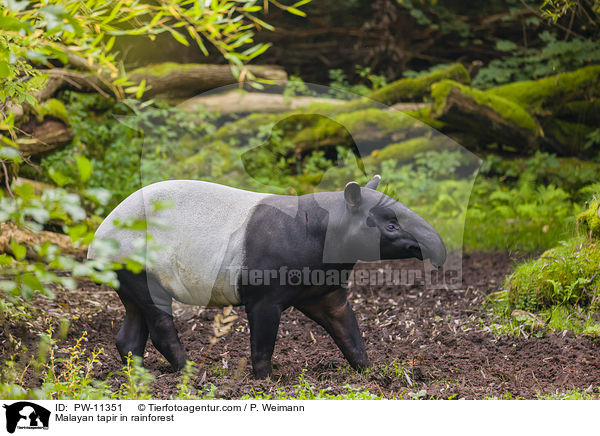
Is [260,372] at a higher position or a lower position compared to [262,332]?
lower

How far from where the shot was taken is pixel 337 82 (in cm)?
1127

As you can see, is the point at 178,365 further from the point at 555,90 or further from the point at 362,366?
the point at 555,90

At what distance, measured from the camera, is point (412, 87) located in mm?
10375

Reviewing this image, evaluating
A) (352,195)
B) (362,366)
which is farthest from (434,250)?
(362,366)

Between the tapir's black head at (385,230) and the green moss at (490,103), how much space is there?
5011 mm

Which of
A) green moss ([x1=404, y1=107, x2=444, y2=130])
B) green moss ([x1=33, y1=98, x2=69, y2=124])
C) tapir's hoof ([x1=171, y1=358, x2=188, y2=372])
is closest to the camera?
tapir's hoof ([x1=171, y1=358, x2=188, y2=372])

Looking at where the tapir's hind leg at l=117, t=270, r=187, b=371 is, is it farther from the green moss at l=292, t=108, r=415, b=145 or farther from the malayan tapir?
the green moss at l=292, t=108, r=415, b=145

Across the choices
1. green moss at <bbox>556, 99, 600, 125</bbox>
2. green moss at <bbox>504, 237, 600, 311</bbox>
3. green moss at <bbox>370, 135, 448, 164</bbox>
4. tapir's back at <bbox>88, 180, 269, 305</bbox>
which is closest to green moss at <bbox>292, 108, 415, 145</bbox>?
green moss at <bbox>370, 135, 448, 164</bbox>

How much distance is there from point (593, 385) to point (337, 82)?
792 centimetres

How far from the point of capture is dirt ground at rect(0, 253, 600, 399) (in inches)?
169

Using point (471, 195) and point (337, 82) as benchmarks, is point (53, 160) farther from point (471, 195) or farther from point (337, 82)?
point (471, 195)

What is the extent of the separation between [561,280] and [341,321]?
84.1 inches

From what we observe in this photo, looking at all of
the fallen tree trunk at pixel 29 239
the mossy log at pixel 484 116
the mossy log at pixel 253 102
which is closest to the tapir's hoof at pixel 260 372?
the fallen tree trunk at pixel 29 239
